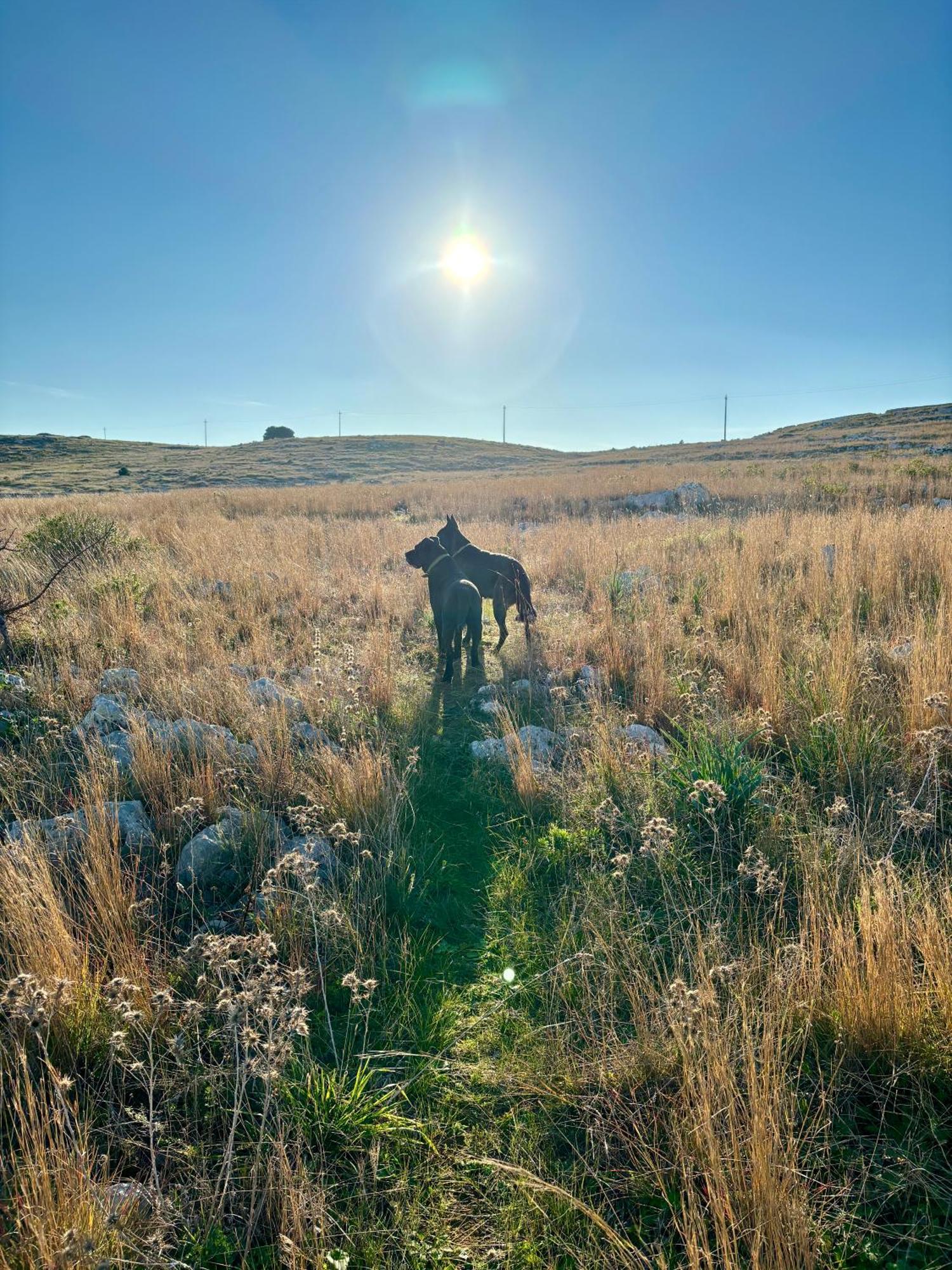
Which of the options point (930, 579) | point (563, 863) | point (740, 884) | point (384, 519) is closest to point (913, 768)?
point (740, 884)

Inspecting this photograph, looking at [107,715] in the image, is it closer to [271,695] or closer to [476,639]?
[271,695]

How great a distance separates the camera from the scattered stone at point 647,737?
4129mm

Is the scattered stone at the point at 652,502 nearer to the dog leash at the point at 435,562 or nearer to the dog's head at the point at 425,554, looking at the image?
the dog's head at the point at 425,554

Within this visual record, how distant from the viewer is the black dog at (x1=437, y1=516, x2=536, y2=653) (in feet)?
23.2

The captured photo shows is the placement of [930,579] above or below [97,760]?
above

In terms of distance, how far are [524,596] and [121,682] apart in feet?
13.6

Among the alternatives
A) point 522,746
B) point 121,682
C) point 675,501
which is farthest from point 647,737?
point 675,501

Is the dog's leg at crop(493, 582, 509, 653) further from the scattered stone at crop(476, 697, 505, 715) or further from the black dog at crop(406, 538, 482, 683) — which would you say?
the scattered stone at crop(476, 697, 505, 715)

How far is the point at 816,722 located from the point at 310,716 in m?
3.56

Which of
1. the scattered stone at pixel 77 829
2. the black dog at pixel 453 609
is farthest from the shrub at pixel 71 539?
the scattered stone at pixel 77 829

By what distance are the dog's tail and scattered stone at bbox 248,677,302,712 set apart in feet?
10.3

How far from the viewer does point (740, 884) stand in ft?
9.66

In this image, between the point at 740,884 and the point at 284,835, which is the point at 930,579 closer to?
the point at 740,884

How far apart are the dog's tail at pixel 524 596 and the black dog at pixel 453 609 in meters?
0.72
